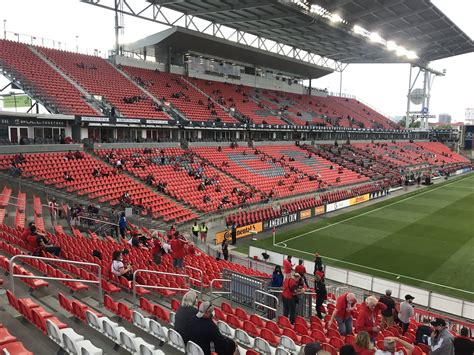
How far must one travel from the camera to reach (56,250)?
11117mm

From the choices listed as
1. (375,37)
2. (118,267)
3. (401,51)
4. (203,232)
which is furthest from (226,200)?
(401,51)

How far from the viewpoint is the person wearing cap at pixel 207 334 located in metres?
4.88

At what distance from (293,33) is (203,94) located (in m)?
16.4

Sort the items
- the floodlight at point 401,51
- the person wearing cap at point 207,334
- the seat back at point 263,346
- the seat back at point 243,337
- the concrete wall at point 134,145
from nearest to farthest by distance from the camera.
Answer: the person wearing cap at point 207,334, the seat back at point 263,346, the seat back at point 243,337, the concrete wall at point 134,145, the floodlight at point 401,51

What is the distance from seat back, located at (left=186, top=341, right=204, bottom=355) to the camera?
192 inches

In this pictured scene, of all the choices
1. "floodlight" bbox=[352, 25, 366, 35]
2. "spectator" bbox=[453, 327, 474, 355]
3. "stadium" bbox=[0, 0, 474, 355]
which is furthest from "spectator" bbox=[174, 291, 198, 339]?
"floodlight" bbox=[352, 25, 366, 35]

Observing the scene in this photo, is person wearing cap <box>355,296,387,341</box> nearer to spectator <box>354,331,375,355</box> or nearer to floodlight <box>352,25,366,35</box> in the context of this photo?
spectator <box>354,331,375,355</box>

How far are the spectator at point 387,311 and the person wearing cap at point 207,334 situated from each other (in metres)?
5.42

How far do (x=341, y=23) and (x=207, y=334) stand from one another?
4708 centimetres

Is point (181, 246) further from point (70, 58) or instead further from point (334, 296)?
point (70, 58)

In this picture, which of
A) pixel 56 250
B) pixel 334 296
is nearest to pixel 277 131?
pixel 334 296

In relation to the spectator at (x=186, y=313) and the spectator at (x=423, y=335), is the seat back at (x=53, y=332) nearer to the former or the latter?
the spectator at (x=186, y=313)

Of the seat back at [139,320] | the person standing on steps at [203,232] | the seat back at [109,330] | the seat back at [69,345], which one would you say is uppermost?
the seat back at [69,345]

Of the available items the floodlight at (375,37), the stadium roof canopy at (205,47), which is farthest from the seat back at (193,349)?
the floodlight at (375,37)
